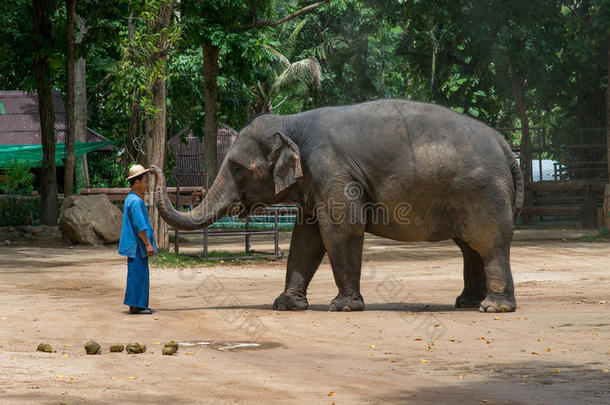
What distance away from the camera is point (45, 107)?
993 inches

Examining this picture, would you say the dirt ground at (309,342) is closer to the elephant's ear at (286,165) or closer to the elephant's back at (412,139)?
the elephant's ear at (286,165)

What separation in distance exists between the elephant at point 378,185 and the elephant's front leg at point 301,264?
16 mm

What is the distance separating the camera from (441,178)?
34.8ft

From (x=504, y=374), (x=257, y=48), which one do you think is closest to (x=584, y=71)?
(x=257, y=48)

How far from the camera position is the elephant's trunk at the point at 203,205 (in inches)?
415

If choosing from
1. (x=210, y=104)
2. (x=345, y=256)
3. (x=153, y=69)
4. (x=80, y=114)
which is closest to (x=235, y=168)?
(x=345, y=256)

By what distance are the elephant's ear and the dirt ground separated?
145 centimetres

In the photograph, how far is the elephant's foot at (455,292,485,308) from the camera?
11.2 meters

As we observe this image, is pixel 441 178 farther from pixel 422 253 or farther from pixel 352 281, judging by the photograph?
pixel 422 253

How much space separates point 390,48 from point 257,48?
24.1 metres

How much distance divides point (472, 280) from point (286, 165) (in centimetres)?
254

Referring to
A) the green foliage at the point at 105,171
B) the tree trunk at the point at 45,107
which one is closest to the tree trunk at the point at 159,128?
the tree trunk at the point at 45,107

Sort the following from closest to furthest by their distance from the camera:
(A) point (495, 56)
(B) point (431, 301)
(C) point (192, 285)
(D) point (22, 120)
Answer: (B) point (431, 301) → (C) point (192, 285) → (A) point (495, 56) → (D) point (22, 120)

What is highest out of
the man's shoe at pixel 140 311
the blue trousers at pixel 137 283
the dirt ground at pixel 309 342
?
the blue trousers at pixel 137 283
